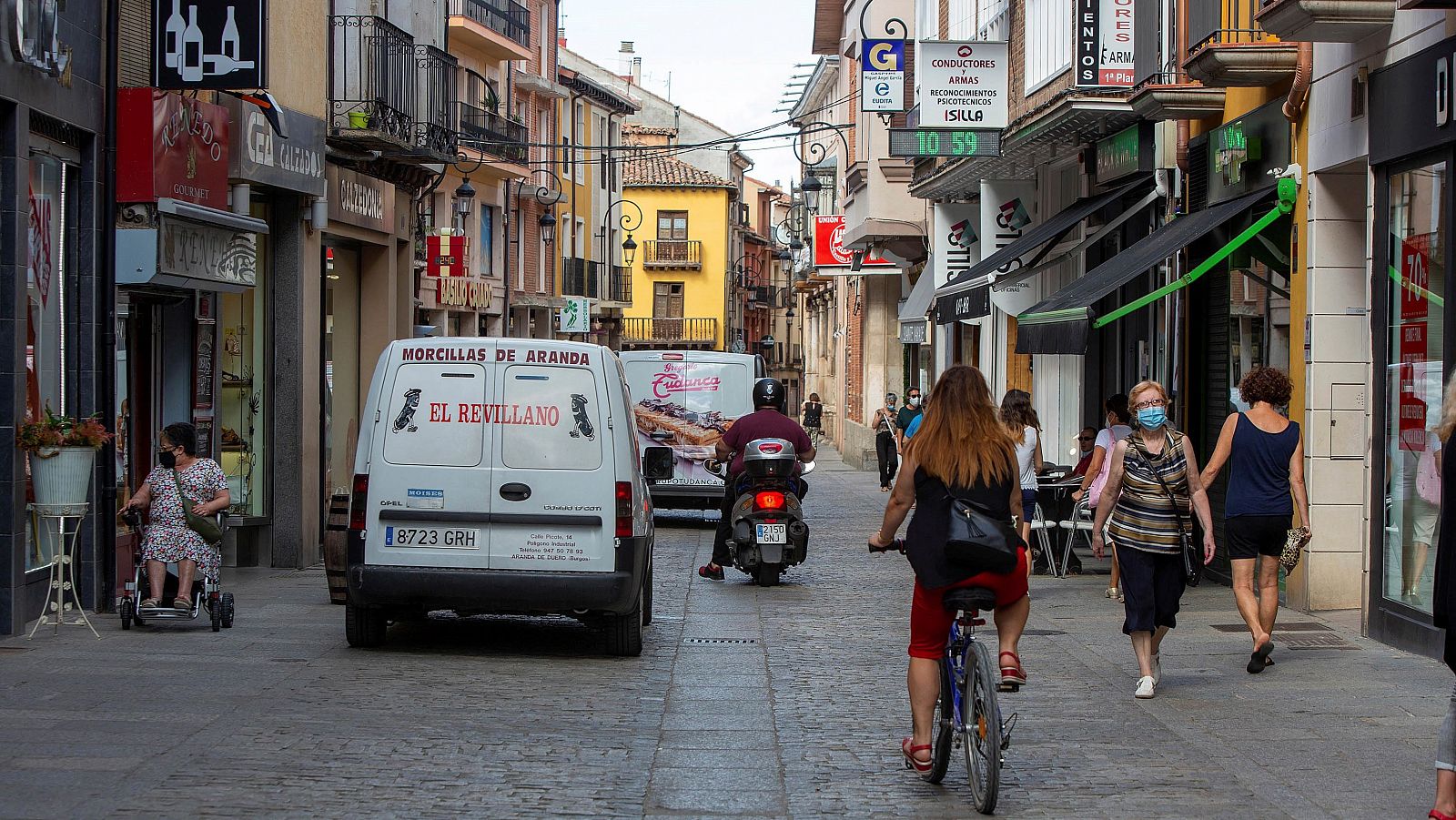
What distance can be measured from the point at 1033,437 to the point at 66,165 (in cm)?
855

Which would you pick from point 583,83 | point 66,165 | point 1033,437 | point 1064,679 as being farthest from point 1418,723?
point 583,83

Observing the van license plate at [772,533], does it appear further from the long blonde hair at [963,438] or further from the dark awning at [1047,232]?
the long blonde hair at [963,438]

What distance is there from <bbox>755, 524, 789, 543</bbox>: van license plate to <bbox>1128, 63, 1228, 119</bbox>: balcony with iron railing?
5118 mm

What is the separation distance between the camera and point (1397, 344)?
12.0 metres

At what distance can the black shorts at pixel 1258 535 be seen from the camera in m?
10.8

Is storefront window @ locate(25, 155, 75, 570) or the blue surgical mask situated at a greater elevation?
storefront window @ locate(25, 155, 75, 570)

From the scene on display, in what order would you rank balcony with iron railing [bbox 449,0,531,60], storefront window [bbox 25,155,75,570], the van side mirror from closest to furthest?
storefront window [bbox 25,155,75,570]
the van side mirror
balcony with iron railing [bbox 449,0,531,60]

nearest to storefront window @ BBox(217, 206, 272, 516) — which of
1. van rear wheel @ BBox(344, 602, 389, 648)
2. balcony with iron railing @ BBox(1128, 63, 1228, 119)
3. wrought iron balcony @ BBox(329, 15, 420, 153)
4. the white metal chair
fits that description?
wrought iron balcony @ BBox(329, 15, 420, 153)

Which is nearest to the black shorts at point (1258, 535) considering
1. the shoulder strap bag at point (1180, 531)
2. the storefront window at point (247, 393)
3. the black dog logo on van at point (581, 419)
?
the shoulder strap bag at point (1180, 531)

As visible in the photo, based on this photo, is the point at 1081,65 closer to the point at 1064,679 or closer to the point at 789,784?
the point at 1064,679

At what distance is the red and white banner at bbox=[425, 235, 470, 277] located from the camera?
38531mm

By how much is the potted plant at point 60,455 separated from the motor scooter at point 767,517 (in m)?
6.52

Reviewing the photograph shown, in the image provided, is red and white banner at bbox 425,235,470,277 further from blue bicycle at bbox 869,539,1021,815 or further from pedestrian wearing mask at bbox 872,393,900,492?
blue bicycle at bbox 869,539,1021,815

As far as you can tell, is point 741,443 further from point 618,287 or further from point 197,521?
point 618,287
